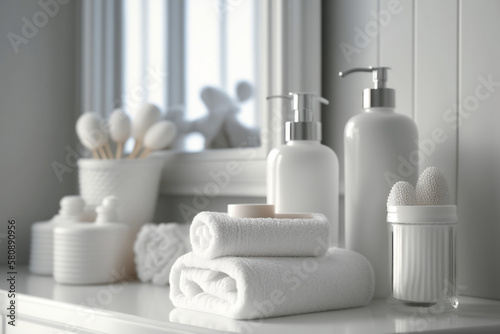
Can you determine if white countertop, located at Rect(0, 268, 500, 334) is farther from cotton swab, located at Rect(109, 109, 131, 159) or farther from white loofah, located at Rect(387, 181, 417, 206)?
cotton swab, located at Rect(109, 109, 131, 159)

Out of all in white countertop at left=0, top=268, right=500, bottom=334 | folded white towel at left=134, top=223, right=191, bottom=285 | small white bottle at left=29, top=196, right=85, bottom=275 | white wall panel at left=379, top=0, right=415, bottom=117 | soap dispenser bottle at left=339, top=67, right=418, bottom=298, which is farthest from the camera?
small white bottle at left=29, top=196, right=85, bottom=275

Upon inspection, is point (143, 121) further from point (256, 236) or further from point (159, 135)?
point (256, 236)

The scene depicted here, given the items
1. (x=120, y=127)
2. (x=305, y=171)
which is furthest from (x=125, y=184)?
(x=305, y=171)

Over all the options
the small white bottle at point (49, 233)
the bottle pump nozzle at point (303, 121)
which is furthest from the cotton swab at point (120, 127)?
the bottle pump nozzle at point (303, 121)

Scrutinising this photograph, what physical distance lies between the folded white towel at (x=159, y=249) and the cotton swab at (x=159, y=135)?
17cm

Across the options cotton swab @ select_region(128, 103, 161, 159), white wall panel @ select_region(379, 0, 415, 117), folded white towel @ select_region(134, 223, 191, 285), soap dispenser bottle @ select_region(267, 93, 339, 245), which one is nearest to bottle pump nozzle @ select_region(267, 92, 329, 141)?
soap dispenser bottle @ select_region(267, 93, 339, 245)

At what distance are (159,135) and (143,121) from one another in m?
0.05

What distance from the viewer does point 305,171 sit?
2.79ft

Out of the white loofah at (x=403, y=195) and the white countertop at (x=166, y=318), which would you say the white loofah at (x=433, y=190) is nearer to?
the white loofah at (x=403, y=195)

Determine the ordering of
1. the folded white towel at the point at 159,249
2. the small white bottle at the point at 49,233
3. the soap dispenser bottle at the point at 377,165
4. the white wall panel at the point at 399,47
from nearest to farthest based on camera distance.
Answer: the soap dispenser bottle at the point at 377,165 < the white wall panel at the point at 399,47 < the folded white towel at the point at 159,249 < the small white bottle at the point at 49,233

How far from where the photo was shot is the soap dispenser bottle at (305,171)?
0.85 meters

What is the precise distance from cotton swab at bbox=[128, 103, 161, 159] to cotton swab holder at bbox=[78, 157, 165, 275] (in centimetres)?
4

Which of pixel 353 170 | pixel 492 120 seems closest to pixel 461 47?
pixel 492 120

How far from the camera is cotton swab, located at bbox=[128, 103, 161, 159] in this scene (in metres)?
1.18
